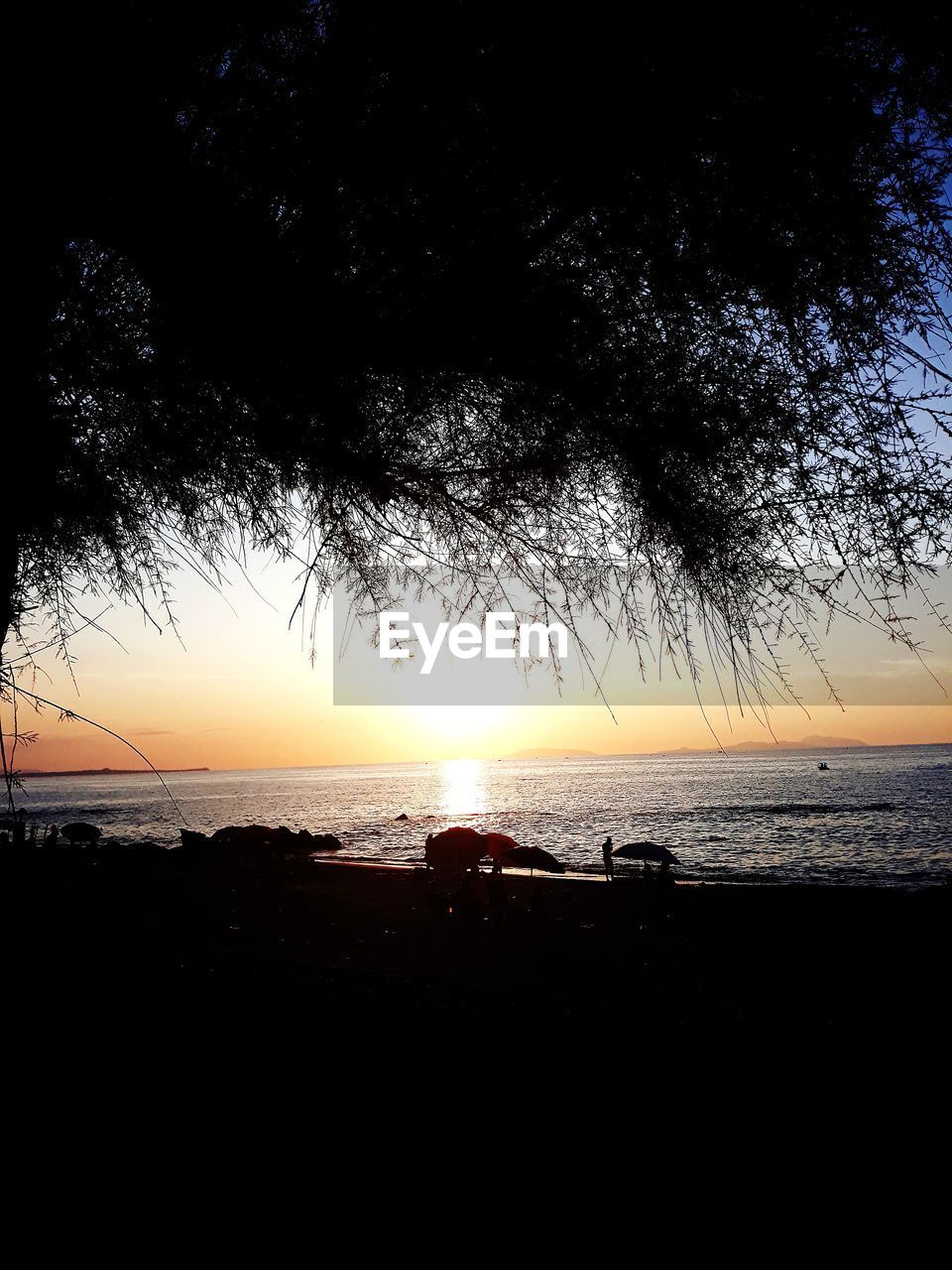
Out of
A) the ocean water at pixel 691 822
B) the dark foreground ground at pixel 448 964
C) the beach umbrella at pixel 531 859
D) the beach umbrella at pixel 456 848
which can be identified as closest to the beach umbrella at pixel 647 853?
the dark foreground ground at pixel 448 964

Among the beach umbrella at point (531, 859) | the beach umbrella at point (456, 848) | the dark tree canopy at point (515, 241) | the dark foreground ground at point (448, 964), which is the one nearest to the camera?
the dark tree canopy at point (515, 241)

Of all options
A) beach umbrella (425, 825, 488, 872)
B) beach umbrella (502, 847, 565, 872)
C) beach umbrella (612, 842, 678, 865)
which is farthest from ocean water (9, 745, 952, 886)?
beach umbrella (502, 847, 565, 872)

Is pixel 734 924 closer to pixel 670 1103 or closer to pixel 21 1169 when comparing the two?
pixel 670 1103

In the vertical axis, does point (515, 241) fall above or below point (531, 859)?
above

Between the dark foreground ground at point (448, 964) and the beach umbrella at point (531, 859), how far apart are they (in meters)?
0.65

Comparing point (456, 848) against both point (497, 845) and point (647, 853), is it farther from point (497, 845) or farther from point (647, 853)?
point (647, 853)

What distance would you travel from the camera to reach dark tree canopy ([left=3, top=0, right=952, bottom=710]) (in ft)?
7.09

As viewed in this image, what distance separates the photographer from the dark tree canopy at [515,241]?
2162 mm

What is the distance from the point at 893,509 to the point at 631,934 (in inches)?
390

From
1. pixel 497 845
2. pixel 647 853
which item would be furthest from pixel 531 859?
pixel 647 853

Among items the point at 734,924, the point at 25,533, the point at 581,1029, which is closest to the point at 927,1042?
the point at 581,1029

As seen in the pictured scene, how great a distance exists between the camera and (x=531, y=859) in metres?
17.4

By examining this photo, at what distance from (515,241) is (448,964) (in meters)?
7.37

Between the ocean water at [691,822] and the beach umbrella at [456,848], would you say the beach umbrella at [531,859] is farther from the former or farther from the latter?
the ocean water at [691,822]
